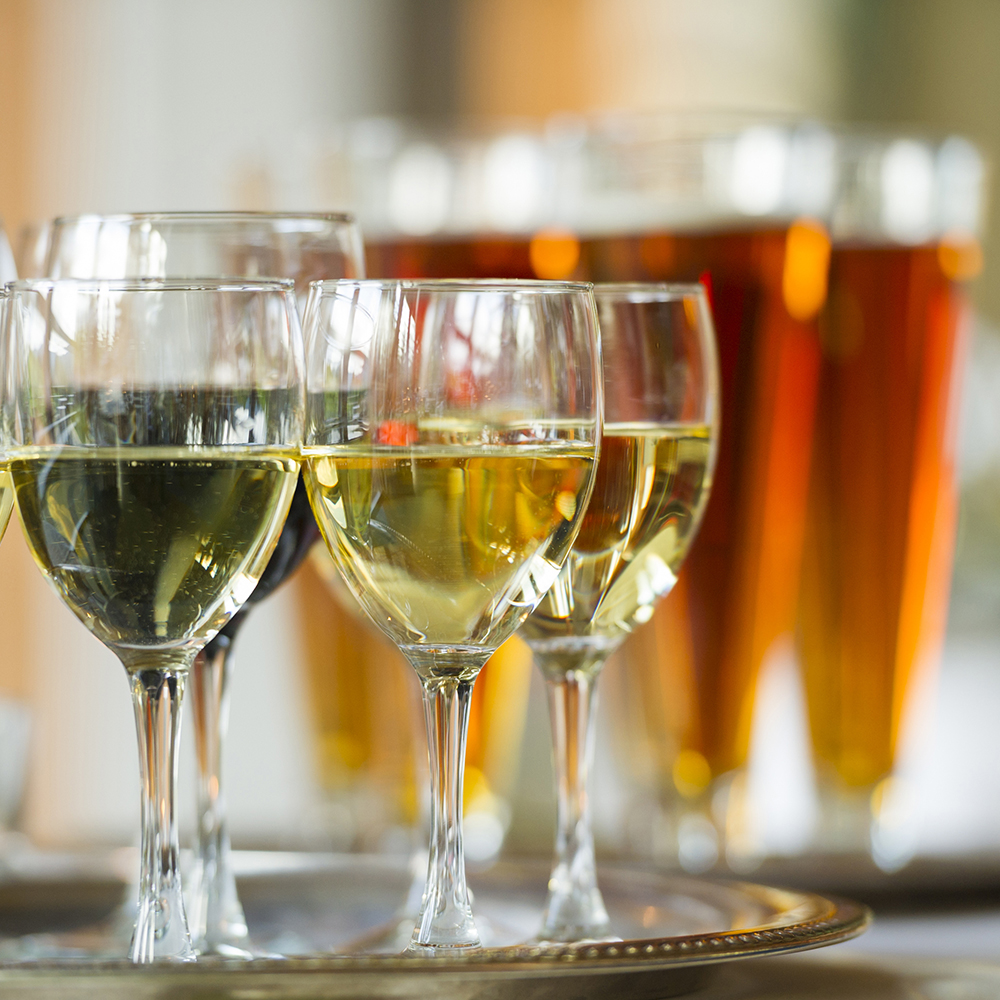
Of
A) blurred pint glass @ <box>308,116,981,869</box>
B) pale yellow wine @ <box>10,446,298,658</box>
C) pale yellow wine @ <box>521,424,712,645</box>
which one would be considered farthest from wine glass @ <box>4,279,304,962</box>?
blurred pint glass @ <box>308,116,981,869</box>

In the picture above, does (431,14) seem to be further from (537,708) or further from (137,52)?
(537,708)

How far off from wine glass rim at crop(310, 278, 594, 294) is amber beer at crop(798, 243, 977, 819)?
1.38 feet

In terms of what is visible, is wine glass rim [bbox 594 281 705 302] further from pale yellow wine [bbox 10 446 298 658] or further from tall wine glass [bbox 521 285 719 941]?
pale yellow wine [bbox 10 446 298 658]

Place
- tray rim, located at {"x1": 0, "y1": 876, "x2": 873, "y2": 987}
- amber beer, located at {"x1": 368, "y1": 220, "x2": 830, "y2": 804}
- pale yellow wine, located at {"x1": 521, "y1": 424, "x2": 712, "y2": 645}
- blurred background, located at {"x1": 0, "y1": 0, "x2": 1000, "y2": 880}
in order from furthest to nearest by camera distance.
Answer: blurred background, located at {"x1": 0, "y1": 0, "x2": 1000, "y2": 880}
amber beer, located at {"x1": 368, "y1": 220, "x2": 830, "y2": 804}
pale yellow wine, located at {"x1": 521, "y1": 424, "x2": 712, "y2": 645}
tray rim, located at {"x1": 0, "y1": 876, "x2": 873, "y2": 987}

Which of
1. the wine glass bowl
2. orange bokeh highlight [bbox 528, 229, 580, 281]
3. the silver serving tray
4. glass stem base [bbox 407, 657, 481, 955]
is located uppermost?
orange bokeh highlight [bbox 528, 229, 580, 281]

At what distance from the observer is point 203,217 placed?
21.7 inches

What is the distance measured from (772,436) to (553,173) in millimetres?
179

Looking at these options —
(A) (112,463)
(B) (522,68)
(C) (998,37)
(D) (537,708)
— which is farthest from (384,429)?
(C) (998,37)

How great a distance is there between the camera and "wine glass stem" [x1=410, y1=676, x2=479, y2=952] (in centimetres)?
46

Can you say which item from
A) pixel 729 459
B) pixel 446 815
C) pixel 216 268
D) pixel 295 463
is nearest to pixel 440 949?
pixel 446 815

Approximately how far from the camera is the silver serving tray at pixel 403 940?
1.27 feet

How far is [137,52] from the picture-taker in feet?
6.40

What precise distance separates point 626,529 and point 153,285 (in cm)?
16

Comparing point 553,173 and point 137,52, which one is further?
point 137,52
